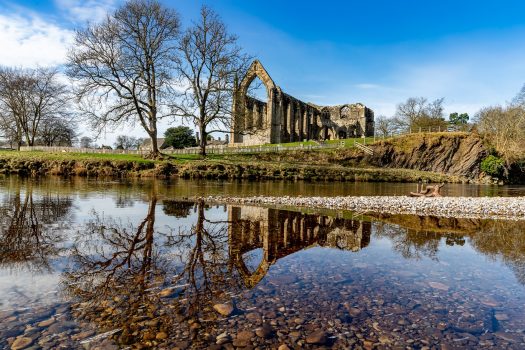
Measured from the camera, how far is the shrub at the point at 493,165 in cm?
5094

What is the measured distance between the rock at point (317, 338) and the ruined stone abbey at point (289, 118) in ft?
114

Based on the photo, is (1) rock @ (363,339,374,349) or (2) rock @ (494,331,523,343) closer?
(1) rock @ (363,339,374,349)

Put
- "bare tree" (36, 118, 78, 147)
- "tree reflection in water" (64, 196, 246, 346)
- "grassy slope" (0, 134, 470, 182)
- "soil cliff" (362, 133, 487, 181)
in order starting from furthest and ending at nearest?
"bare tree" (36, 118, 78, 147)
"soil cliff" (362, 133, 487, 181)
"grassy slope" (0, 134, 470, 182)
"tree reflection in water" (64, 196, 246, 346)

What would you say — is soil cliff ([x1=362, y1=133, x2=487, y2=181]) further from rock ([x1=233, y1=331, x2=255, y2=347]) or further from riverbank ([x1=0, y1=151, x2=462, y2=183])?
rock ([x1=233, y1=331, x2=255, y2=347])

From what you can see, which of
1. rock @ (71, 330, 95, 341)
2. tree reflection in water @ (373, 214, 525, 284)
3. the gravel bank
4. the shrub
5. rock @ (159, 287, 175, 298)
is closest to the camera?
rock @ (71, 330, 95, 341)

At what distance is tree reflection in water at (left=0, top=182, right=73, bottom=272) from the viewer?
18.1ft

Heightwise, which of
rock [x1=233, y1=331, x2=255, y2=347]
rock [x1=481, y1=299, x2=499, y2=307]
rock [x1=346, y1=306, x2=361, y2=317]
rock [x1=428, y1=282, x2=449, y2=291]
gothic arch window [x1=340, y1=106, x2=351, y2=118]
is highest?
gothic arch window [x1=340, y1=106, x2=351, y2=118]

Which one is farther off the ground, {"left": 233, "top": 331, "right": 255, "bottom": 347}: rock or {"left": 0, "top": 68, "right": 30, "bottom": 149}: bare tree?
{"left": 0, "top": 68, "right": 30, "bottom": 149}: bare tree

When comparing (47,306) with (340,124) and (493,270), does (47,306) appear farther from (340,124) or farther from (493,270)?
(340,124)

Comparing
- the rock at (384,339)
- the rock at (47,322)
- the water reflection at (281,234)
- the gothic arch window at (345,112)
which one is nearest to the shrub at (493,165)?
the gothic arch window at (345,112)

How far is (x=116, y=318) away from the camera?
363 centimetres

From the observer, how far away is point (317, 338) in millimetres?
3436

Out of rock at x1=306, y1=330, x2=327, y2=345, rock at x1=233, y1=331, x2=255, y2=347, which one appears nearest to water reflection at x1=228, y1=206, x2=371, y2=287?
rock at x1=233, y1=331, x2=255, y2=347

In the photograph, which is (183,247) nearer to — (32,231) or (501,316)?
(32,231)
